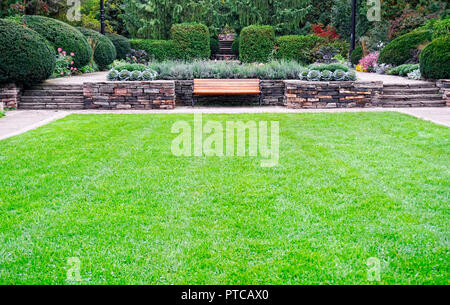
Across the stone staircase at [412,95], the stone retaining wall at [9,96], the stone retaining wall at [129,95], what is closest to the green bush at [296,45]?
the stone staircase at [412,95]

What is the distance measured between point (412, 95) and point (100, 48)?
11.8 m

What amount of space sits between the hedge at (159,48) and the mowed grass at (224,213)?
13.7 m

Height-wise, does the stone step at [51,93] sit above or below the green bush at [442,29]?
below

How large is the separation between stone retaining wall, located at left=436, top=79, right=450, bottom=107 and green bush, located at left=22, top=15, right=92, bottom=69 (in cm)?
1082

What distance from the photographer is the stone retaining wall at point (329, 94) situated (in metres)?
9.77

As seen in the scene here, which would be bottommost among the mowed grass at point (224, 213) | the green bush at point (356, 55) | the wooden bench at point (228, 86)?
the mowed grass at point (224, 213)

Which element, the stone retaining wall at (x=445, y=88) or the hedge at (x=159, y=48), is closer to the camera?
the stone retaining wall at (x=445, y=88)

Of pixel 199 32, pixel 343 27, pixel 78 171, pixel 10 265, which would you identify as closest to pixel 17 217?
pixel 10 265

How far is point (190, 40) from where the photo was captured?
60.5ft

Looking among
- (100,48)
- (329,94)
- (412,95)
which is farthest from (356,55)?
(100,48)

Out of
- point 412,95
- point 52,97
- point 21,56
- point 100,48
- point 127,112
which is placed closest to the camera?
point 127,112

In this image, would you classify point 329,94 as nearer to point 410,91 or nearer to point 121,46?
point 410,91

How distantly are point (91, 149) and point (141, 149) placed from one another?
675mm

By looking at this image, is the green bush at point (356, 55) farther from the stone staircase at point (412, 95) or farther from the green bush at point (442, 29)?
the stone staircase at point (412, 95)
